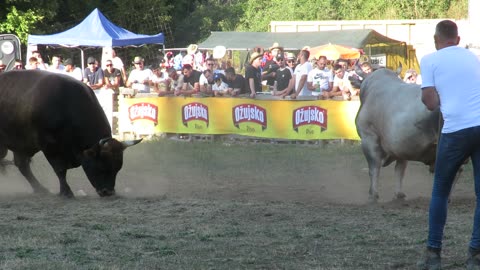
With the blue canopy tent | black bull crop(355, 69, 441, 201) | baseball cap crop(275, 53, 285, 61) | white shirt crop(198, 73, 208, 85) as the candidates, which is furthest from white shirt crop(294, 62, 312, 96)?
the blue canopy tent

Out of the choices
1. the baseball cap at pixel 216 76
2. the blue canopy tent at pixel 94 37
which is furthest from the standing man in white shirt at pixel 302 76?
the blue canopy tent at pixel 94 37

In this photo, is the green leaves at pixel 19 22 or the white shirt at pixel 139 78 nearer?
the white shirt at pixel 139 78

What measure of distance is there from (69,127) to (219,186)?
8.20 feet

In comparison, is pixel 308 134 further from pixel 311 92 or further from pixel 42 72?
pixel 42 72

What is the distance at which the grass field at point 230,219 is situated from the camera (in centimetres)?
725

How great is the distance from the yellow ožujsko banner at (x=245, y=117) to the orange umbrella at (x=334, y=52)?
7374 mm

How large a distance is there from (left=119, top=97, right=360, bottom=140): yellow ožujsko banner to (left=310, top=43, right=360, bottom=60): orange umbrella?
7.37 m

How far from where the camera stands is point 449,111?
666 centimetres

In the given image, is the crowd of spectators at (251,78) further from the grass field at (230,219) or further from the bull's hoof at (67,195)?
the bull's hoof at (67,195)

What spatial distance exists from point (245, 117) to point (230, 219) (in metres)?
9.51

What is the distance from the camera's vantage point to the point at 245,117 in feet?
61.9

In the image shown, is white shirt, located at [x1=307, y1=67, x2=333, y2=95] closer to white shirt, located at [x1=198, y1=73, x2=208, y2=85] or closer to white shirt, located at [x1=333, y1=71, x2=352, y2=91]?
white shirt, located at [x1=333, y1=71, x2=352, y2=91]

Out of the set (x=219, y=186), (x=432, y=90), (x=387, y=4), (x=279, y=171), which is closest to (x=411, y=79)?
(x=279, y=171)

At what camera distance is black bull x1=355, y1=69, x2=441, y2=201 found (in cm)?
1009
